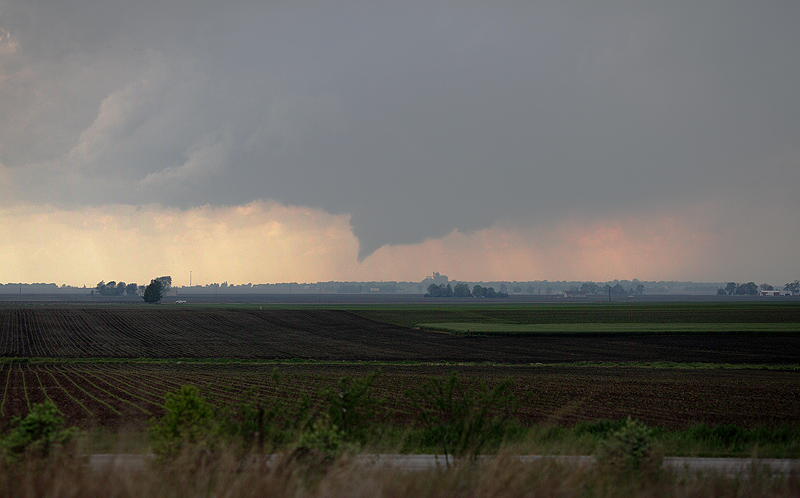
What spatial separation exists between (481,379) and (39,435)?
28.3 metres

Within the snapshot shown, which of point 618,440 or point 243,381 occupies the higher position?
point 618,440

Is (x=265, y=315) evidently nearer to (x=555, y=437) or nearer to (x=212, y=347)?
(x=212, y=347)

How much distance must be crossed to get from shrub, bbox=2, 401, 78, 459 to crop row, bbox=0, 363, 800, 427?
6768mm

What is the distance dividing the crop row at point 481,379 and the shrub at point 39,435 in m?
6.77

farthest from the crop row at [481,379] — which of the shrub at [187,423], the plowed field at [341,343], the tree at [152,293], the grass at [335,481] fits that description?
the tree at [152,293]

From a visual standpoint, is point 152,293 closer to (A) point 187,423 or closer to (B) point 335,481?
(A) point 187,423

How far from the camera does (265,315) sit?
369 feet

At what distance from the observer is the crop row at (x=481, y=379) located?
24781 millimetres

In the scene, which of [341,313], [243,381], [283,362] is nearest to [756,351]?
[283,362]

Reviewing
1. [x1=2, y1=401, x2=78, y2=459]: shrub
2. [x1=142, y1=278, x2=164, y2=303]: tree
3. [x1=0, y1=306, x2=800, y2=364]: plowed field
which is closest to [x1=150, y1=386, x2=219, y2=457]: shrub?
[x1=2, y1=401, x2=78, y2=459]: shrub

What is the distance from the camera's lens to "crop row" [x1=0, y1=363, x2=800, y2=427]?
24.8m

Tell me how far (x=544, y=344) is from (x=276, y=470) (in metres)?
60.4

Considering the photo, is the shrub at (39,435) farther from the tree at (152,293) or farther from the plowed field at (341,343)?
the tree at (152,293)

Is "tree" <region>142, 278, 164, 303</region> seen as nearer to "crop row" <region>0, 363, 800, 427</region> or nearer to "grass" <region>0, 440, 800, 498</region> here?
"crop row" <region>0, 363, 800, 427</region>
